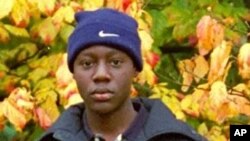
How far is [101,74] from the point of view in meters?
3.55

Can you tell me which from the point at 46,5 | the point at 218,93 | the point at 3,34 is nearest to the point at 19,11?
the point at 46,5

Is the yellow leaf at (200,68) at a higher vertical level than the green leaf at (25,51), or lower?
lower

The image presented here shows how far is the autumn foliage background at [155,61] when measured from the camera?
4492 mm

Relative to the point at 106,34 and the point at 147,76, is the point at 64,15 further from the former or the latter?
the point at 106,34

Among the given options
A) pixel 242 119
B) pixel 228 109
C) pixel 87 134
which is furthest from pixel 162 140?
pixel 242 119

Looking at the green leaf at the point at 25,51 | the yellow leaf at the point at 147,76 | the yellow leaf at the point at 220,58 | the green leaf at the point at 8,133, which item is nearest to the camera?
the yellow leaf at the point at 220,58

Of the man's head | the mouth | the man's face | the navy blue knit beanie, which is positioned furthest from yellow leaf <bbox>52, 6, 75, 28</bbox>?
the mouth

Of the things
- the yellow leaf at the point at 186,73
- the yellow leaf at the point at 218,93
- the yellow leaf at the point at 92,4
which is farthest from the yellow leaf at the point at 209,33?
the yellow leaf at the point at 92,4

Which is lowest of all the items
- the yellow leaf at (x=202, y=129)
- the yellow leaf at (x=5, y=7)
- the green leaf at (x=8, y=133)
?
the yellow leaf at (x=202, y=129)

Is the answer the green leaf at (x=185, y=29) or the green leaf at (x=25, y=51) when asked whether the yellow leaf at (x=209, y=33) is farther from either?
the green leaf at (x=25, y=51)

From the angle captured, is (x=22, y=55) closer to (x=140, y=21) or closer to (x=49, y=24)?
(x=49, y=24)

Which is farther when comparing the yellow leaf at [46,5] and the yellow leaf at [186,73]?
the yellow leaf at [186,73]

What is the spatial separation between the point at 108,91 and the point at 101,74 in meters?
0.06

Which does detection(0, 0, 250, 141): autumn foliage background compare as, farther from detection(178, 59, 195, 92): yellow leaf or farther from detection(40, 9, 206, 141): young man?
detection(40, 9, 206, 141): young man
